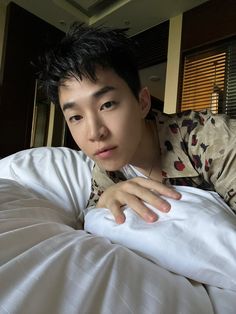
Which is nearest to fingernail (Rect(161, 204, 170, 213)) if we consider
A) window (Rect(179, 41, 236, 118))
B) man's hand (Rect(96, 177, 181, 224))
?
man's hand (Rect(96, 177, 181, 224))

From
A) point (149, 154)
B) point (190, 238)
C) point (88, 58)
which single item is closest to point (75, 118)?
point (88, 58)

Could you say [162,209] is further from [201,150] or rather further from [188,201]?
[201,150]

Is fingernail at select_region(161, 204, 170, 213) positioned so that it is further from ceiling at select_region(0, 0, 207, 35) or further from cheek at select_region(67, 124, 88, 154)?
ceiling at select_region(0, 0, 207, 35)

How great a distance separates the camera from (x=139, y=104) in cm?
85

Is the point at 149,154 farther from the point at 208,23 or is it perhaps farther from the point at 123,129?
the point at 208,23

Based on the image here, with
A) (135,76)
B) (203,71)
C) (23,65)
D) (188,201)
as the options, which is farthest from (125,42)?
(23,65)

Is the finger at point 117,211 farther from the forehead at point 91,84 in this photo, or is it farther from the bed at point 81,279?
the forehead at point 91,84

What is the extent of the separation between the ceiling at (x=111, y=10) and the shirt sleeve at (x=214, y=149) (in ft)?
6.43

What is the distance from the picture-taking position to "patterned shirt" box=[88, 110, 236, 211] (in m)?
0.69

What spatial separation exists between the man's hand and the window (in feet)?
6.01

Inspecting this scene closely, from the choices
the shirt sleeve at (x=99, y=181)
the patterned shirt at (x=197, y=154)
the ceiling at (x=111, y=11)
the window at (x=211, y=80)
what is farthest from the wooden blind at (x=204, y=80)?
the shirt sleeve at (x=99, y=181)

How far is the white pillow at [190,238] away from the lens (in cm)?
44

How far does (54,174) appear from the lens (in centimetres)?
91

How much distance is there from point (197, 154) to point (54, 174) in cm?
44
